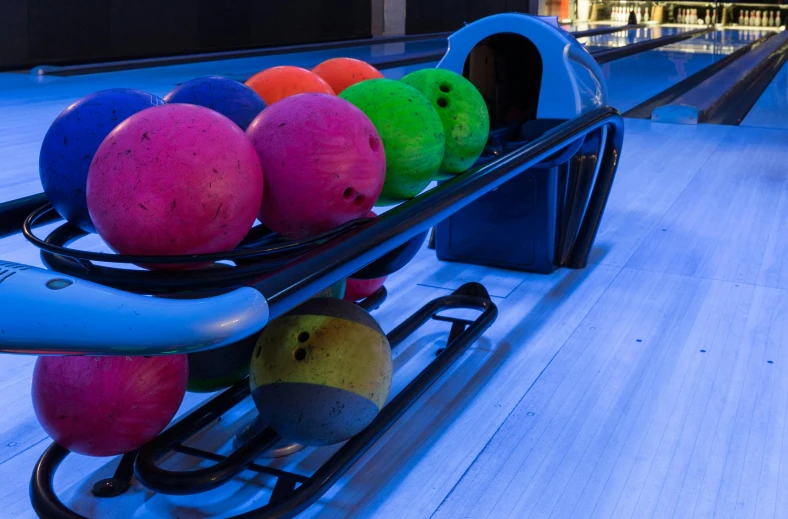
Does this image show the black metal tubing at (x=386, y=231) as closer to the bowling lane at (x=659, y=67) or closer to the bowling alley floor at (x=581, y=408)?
the bowling alley floor at (x=581, y=408)

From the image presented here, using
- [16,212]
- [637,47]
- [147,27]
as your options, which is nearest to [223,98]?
[16,212]

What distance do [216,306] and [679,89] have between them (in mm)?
5712

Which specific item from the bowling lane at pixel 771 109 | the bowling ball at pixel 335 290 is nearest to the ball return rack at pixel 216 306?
the bowling ball at pixel 335 290

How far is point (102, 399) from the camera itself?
0.99 metres

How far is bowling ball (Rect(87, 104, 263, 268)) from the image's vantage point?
2.88ft

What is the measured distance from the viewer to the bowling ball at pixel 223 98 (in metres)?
1.18

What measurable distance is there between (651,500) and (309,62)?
5.84 m

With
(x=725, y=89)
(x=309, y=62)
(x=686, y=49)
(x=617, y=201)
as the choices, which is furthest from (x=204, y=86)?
(x=686, y=49)

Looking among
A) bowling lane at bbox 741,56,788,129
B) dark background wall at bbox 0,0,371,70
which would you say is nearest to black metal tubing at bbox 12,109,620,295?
bowling lane at bbox 741,56,788,129

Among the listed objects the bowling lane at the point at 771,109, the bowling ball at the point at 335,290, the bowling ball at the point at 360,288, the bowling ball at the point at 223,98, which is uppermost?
the bowling ball at the point at 223,98

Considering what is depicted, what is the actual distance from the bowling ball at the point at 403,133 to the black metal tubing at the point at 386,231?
0.05 metres

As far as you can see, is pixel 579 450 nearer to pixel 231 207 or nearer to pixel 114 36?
pixel 231 207

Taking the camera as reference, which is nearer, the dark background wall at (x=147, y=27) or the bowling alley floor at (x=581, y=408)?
the bowling alley floor at (x=581, y=408)

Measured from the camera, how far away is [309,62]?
259 inches
